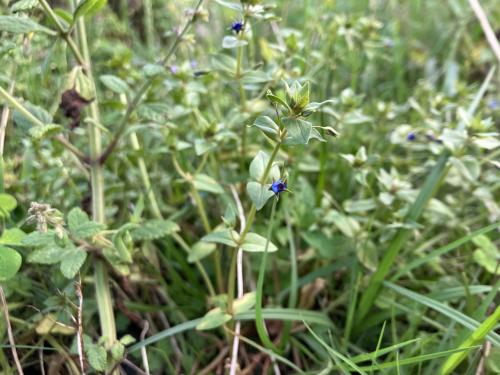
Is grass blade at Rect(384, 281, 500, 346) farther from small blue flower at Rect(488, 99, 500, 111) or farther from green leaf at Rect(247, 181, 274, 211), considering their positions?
small blue flower at Rect(488, 99, 500, 111)

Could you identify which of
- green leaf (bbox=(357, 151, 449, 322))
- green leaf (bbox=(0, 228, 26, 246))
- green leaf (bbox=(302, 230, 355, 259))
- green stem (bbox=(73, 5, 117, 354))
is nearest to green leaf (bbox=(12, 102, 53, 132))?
green stem (bbox=(73, 5, 117, 354))

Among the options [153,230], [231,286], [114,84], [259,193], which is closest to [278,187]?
[259,193]

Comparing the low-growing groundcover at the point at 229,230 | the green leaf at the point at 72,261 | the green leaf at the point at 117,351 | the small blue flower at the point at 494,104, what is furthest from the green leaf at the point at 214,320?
the small blue flower at the point at 494,104

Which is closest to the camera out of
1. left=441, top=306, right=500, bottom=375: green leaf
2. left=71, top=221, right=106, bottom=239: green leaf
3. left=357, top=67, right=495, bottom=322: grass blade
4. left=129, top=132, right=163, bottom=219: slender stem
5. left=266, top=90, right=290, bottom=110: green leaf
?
left=266, top=90, right=290, bottom=110: green leaf

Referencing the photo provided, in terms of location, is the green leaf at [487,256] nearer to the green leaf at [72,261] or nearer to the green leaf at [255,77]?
the green leaf at [255,77]

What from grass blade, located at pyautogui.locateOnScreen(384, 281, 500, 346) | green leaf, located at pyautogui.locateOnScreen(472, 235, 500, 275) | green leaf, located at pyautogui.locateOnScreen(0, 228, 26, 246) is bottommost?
green leaf, located at pyautogui.locateOnScreen(472, 235, 500, 275)

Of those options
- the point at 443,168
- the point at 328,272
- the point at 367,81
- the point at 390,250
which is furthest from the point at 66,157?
the point at 367,81
